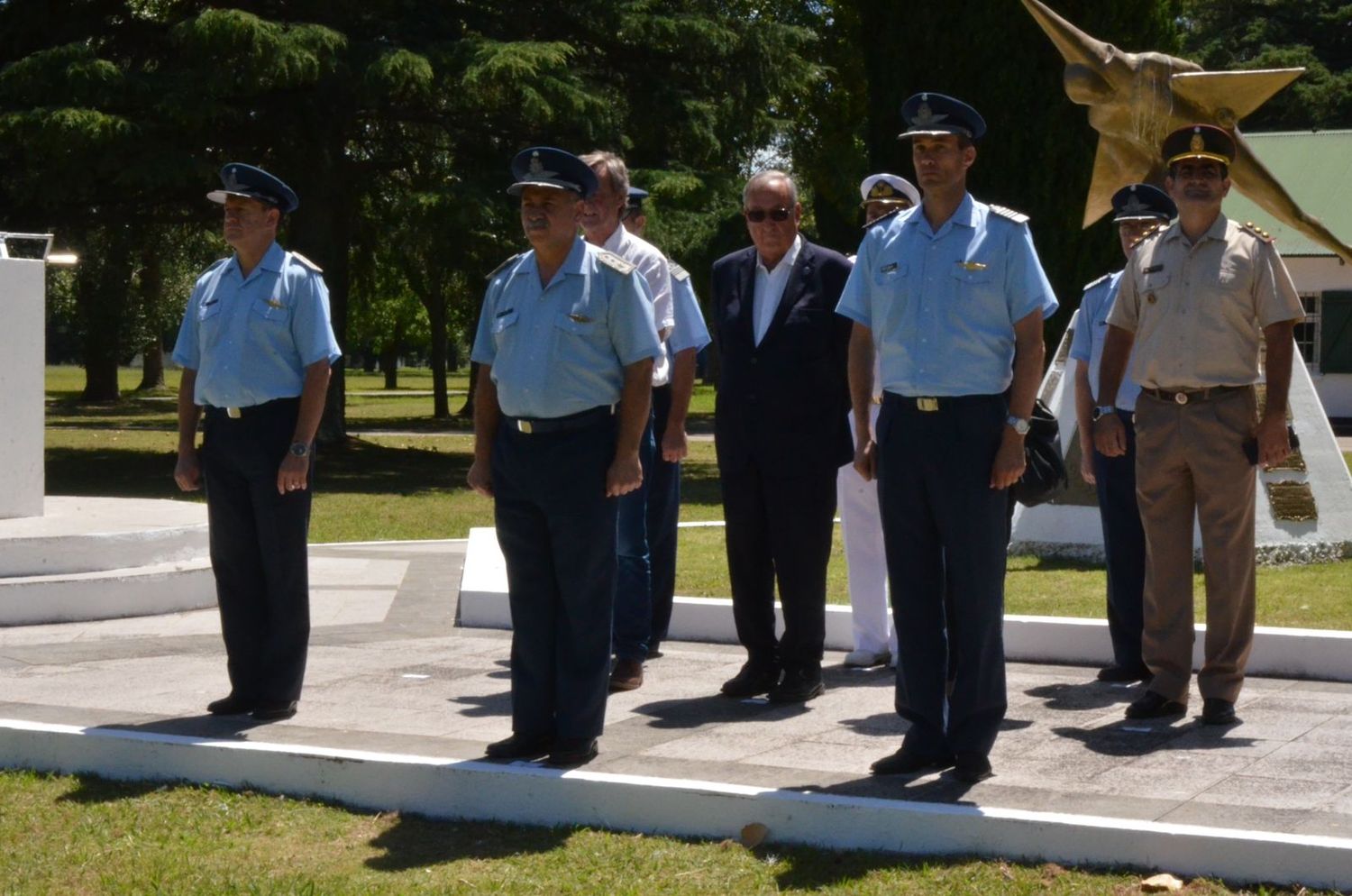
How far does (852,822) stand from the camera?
5027 millimetres

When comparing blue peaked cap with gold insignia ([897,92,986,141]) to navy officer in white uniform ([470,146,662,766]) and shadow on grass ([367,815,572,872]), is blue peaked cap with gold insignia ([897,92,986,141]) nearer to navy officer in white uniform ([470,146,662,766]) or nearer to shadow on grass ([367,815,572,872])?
navy officer in white uniform ([470,146,662,766])

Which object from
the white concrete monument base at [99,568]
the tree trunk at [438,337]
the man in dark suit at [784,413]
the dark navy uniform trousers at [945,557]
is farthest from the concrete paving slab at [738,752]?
the tree trunk at [438,337]

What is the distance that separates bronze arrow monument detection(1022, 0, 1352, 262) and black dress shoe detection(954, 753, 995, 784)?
619 centimetres

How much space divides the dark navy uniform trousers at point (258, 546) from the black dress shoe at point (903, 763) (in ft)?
7.96

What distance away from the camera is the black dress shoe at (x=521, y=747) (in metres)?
5.89

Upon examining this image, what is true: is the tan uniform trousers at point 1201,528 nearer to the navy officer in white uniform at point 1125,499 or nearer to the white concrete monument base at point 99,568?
the navy officer in white uniform at point 1125,499

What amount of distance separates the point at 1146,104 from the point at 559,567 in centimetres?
659

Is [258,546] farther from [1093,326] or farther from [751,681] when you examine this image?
[1093,326]

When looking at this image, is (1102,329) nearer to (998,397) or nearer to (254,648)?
(998,397)

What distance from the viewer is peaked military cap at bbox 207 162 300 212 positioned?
6703mm

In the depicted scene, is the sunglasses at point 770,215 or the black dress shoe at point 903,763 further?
the sunglasses at point 770,215

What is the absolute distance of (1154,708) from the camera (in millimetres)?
6684

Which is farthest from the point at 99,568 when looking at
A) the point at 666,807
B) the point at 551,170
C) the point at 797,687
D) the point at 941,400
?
the point at 941,400

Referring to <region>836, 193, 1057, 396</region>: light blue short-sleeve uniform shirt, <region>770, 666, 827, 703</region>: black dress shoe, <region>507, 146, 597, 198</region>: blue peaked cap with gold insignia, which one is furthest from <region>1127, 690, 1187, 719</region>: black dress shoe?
<region>507, 146, 597, 198</region>: blue peaked cap with gold insignia
